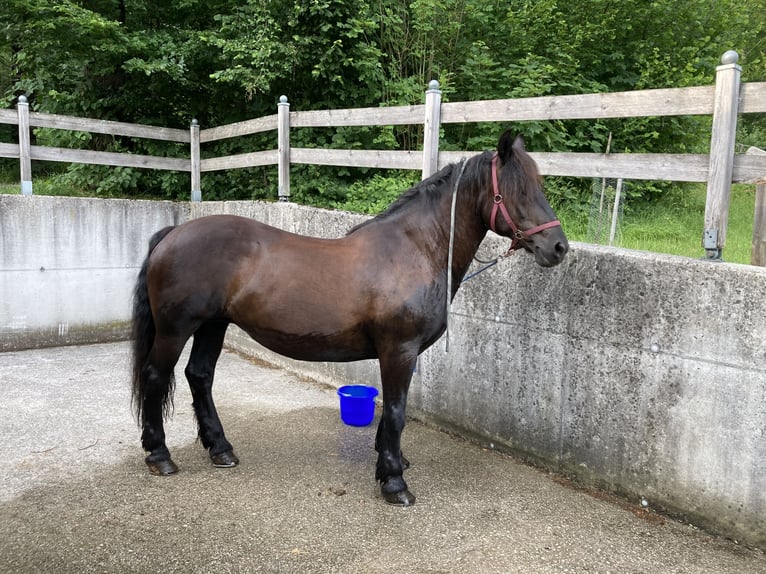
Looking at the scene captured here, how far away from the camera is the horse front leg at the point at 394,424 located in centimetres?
311

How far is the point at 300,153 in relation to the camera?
6.06 meters

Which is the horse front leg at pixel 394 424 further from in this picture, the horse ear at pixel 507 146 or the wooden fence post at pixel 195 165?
the wooden fence post at pixel 195 165

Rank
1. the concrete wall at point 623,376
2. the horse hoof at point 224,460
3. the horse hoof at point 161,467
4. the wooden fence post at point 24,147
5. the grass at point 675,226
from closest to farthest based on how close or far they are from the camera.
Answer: the concrete wall at point 623,376 < the horse hoof at point 161,467 < the horse hoof at point 224,460 < the grass at point 675,226 < the wooden fence post at point 24,147

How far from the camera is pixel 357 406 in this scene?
427cm

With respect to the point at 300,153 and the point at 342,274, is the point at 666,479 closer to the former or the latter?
the point at 342,274

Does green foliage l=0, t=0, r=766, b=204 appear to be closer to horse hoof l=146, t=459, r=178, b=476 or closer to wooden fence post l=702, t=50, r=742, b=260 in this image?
wooden fence post l=702, t=50, r=742, b=260

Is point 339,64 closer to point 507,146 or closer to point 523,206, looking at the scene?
point 507,146

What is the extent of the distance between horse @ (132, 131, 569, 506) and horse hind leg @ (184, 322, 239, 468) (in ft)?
0.66

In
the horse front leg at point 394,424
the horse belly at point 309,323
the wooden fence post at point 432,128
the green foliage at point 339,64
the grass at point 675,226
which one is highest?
the green foliage at point 339,64

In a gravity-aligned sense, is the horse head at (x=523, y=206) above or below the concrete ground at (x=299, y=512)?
above

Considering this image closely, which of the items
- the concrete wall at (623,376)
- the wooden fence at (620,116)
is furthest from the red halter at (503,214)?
the wooden fence at (620,116)

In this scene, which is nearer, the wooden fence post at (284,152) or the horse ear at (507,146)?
the horse ear at (507,146)

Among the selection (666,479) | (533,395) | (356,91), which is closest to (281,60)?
(356,91)

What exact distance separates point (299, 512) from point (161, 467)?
3.30 feet
